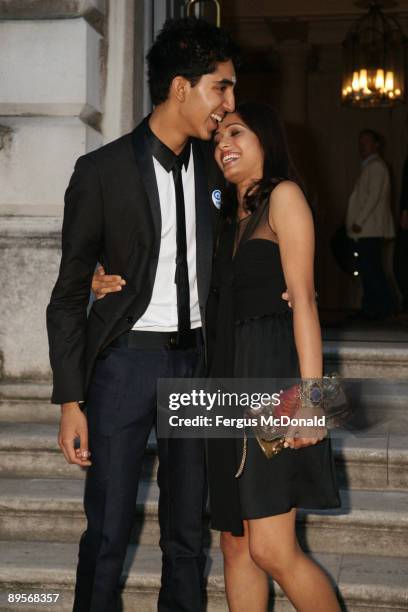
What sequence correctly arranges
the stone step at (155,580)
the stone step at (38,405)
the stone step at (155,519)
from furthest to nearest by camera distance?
the stone step at (38,405)
the stone step at (155,519)
the stone step at (155,580)

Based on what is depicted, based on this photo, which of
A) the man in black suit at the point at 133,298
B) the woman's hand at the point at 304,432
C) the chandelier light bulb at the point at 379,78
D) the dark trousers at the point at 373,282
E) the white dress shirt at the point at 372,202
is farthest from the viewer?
the chandelier light bulb at the point at 379,78

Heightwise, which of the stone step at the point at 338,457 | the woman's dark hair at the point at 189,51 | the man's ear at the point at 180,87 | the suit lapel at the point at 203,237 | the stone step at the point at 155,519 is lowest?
the stone step at the point at 155,519

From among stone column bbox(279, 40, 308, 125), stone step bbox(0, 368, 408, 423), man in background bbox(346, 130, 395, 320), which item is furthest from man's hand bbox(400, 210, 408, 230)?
stone column bbox(279, 40, 308, 125)

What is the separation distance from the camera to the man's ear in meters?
3.39

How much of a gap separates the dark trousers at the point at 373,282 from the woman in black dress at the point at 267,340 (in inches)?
305

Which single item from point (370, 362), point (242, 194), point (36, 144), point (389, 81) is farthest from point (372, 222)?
point (242, 194)

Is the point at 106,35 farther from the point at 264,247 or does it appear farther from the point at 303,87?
the point at 303,87

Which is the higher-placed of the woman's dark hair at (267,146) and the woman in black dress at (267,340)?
the woman's dark hair at (267,146)

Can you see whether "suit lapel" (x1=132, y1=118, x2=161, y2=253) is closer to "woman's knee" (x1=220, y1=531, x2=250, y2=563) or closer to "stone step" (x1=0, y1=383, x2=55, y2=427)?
"woman's knee" (x1=220, y1=531, x2=250, y2=563)

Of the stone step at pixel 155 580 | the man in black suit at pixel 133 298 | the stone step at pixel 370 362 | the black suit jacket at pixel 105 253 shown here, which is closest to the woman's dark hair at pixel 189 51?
the man in black suit at pixel 133 298

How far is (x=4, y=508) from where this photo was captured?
5.03 meters

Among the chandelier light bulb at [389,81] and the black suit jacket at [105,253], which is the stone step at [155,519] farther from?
the chandelier light bulb at [389,81]

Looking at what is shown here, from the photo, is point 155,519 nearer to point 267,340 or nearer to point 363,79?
point 267,340

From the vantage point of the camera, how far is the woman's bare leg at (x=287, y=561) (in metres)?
3.24
